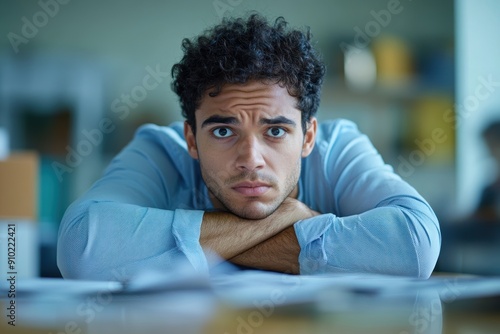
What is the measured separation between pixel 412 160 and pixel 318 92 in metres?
2.97

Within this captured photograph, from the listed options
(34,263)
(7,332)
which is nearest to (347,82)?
(34,263)

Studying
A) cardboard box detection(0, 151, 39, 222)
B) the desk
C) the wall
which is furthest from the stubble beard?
the wall

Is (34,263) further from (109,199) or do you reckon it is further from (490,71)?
(490,71)

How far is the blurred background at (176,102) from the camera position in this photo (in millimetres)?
3742

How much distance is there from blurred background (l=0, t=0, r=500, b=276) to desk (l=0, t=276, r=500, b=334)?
302 cm

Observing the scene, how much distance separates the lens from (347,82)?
392cm

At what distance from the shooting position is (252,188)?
117cm

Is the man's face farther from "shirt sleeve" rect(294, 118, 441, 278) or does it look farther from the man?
"shirt sleeve" rect(294, 118, 441, 278)

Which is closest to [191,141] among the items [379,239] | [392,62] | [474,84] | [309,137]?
[309,137]

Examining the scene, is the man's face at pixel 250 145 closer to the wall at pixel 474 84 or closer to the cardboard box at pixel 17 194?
the cardboard box at pixel 17 194

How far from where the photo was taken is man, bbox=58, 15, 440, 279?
42.3 inches

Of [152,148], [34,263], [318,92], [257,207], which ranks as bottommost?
[34,263]

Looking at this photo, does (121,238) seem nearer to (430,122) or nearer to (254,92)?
(254,92)

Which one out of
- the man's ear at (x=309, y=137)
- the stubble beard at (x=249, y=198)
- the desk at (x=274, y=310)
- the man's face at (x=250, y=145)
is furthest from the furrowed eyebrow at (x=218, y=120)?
the desk at (x=274, y=310)
